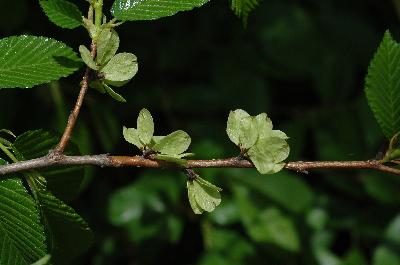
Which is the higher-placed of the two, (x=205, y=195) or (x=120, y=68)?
(x=120, y=68)

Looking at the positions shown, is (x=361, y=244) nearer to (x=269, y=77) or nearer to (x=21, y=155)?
(x=269, y=77)

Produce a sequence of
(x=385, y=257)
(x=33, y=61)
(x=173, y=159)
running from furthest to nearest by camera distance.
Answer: (x=385, y=257), (x=33, y=61), (x=173, y=159)

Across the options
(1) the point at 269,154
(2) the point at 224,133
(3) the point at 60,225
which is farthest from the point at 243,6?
(2) the point at 224,133

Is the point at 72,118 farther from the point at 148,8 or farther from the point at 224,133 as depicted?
the point at 224,133

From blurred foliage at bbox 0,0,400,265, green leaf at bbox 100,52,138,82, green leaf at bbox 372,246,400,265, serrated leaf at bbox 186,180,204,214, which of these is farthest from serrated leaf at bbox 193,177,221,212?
green leaf at bbox 372,246,400,265

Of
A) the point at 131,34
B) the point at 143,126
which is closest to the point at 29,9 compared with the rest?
the point at 131,34

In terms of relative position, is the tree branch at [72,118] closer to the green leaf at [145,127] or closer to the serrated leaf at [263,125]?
the green leaf at [145,127]
